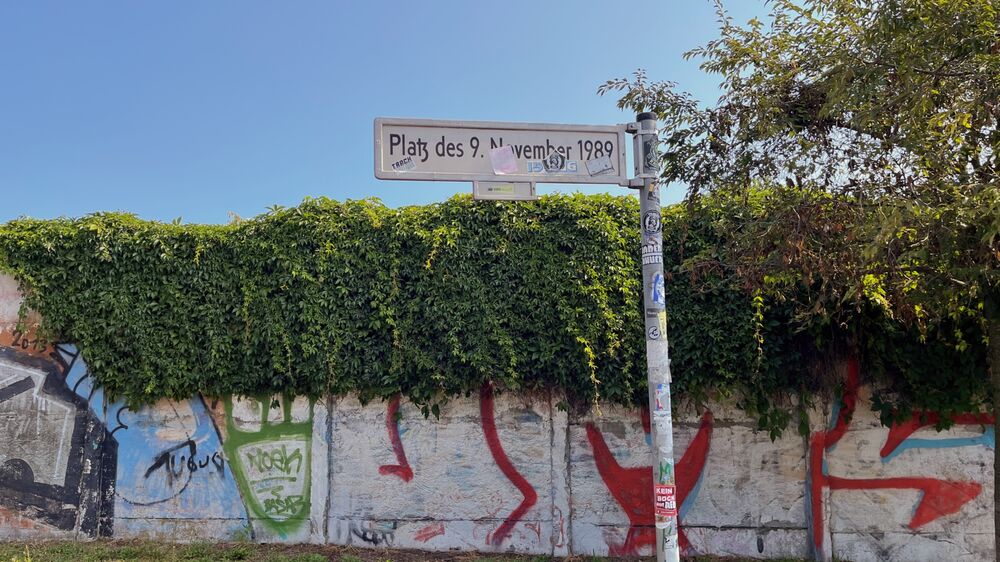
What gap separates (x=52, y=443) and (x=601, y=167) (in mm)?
6657

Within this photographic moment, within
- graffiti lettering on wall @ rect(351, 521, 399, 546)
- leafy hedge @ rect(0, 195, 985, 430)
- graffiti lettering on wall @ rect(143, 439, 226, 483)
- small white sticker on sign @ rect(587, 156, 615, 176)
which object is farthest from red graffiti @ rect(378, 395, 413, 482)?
small white sticker on sign @ rect(587, 156, 615, 176)

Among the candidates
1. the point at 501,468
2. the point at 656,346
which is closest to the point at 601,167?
the point at 656,346

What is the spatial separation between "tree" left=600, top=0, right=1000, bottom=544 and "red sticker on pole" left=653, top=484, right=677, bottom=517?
188 cm

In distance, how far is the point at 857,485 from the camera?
6336 millimetres

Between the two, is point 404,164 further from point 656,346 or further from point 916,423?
point 916,423

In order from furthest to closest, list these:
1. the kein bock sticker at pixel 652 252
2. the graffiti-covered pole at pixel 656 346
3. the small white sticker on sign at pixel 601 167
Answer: the small white sticker on sign at pixel 601 167 → the kein bock sticker at pixel 652 252 → the graffiti-covered pole at pixel 656 346

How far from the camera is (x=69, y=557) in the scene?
20.5 feet

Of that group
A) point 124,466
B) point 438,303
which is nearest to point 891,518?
point 438,303

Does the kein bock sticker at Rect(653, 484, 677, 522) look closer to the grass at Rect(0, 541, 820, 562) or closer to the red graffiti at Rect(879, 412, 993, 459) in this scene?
the grass at Rect(0, 541, 820, 562)

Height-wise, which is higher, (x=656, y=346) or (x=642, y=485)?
(x=656, y=346)

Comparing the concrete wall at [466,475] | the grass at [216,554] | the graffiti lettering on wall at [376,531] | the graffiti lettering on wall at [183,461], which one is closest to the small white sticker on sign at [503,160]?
the concrete wall at [466,475]

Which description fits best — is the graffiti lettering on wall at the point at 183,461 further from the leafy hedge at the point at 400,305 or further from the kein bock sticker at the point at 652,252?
the kein bock sticker at the point at 652,252

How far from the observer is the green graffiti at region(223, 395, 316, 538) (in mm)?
6754

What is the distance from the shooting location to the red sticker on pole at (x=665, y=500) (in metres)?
3.67
